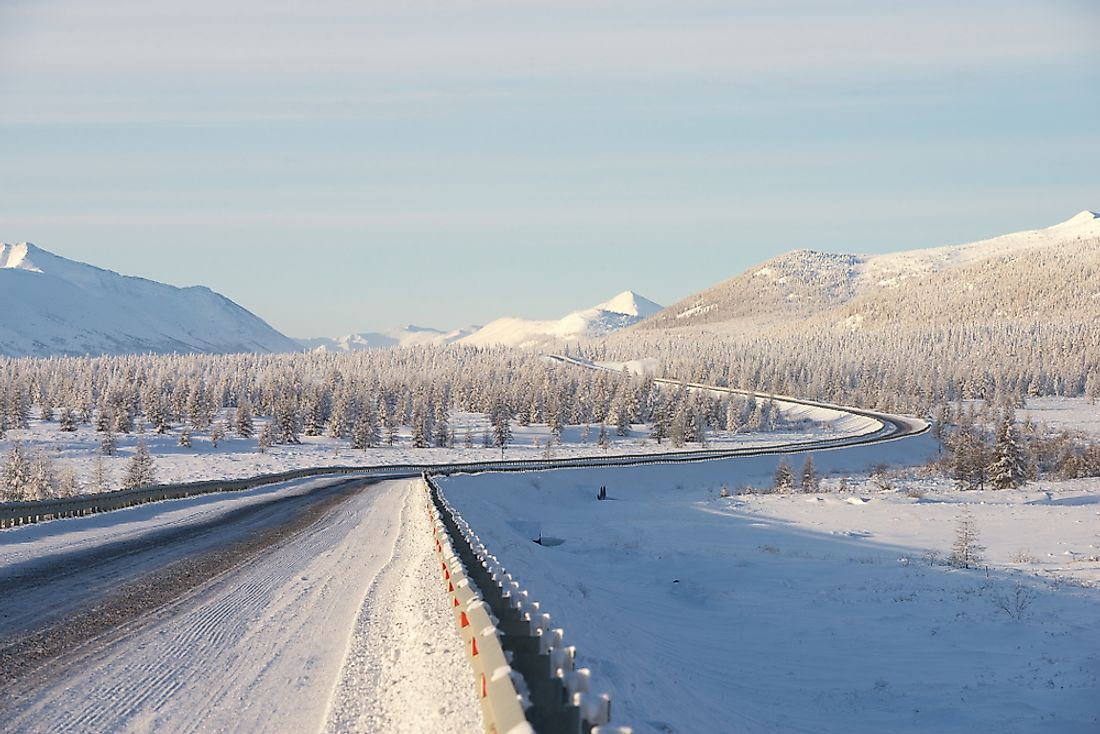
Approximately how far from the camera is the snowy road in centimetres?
693

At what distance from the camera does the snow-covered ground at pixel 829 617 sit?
465 inches

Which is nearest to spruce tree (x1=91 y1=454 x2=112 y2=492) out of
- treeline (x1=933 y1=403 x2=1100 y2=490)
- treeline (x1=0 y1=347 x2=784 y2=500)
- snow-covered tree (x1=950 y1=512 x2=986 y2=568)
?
treeline (x1=0 y1=347 x2=784 y2=500)

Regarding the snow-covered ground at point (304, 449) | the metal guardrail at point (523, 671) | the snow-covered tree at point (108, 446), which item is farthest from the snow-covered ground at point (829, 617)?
the snow-covered tree at point (108, 446)

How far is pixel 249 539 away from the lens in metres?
19.8

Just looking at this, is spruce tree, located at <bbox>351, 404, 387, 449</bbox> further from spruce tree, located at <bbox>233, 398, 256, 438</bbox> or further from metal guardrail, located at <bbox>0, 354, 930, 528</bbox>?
metal guardrail, located at <bbox>0, 354, 930, 528</bbox>

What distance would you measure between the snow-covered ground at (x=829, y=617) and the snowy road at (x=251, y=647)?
228 centimetres

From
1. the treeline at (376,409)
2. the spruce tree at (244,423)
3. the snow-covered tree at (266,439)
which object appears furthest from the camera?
the spruce tree at (244,423)

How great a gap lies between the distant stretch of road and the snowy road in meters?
0.02

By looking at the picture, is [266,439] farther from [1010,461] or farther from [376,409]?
[1010,461]

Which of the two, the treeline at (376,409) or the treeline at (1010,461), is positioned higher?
the treeline at (376,409)

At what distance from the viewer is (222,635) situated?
976 centimetres

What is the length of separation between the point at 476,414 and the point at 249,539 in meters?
135

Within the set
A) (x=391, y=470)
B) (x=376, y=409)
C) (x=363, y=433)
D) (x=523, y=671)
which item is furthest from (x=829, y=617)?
(x=376, y=409)

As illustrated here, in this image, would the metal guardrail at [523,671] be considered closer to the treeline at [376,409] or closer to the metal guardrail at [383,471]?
the metal guardrail at [383,471]
